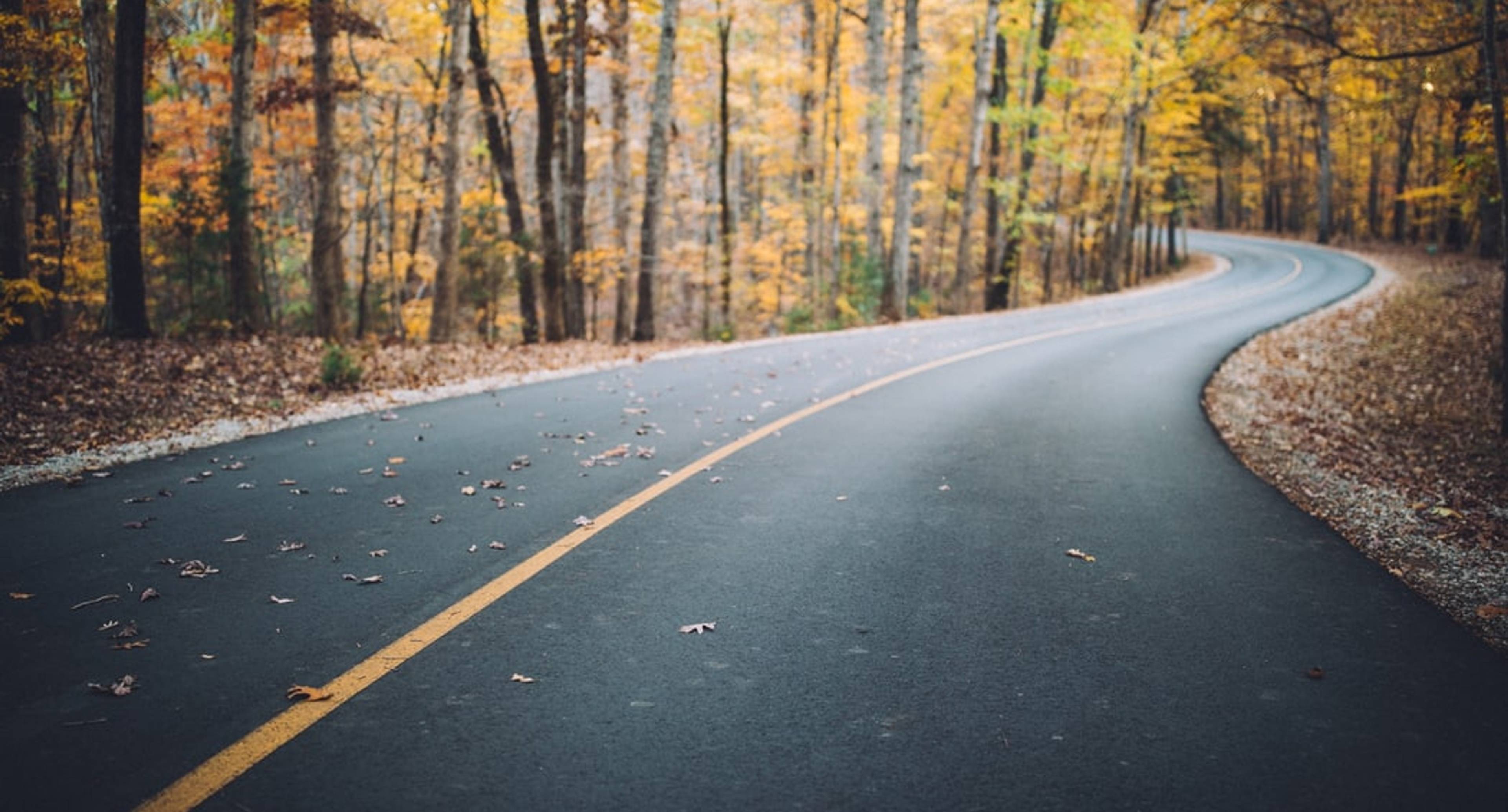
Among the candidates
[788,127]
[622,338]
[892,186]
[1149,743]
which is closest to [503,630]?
[1149,743]

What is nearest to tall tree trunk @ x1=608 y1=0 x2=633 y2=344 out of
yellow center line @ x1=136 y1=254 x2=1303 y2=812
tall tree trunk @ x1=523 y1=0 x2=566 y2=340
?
tall tree trunk @ x1=523 y1=0 x2=566 y2=340

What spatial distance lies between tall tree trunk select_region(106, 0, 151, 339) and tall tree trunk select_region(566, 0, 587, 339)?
337 inches

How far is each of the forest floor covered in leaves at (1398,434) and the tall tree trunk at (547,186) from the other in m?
12.7

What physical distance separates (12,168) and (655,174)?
1078 centimetres

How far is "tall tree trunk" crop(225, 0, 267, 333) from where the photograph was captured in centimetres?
1385

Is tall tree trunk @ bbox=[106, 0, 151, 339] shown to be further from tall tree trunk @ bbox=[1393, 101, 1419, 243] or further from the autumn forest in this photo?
tall tree trunk @ bbox=[1393, 101, 1419, 243]

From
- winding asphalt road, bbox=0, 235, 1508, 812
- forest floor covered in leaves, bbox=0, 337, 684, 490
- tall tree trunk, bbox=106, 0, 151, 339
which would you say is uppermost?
tall tree trunk, bbox=106, 0, 151, 339

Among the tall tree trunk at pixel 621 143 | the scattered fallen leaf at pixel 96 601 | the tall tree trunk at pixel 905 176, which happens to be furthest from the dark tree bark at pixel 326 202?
the tall tree trunk at pixel 905 176

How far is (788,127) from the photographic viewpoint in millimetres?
28391

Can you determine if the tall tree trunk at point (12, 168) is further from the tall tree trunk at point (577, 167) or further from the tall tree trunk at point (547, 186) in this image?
the tall tree trunk at point (577, 167)

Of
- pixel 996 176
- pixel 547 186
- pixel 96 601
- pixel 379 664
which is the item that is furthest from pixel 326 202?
pixel 996 176

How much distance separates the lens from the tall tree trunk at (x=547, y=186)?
55.8 feet

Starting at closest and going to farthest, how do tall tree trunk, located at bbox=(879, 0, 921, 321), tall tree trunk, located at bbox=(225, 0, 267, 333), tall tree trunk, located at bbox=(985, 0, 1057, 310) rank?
tall tree trunk, located at bbox=(225, 0, 267, 333) → tall tree trunk, located at bbox=(879, 0, 921, 321) → tall tree trunk, located at bbox=(985, 0, 1057, 310)

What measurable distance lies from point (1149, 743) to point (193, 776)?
3204 millimetres
